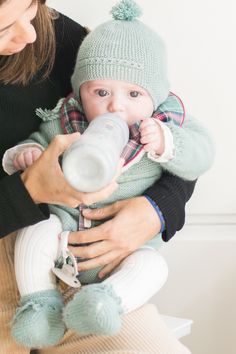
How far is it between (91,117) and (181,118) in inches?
7.6

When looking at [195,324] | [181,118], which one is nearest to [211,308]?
[195,324]

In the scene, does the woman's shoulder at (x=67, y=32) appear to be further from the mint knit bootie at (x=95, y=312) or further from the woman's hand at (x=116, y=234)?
the mint knit bootie at (x=95, y=312)

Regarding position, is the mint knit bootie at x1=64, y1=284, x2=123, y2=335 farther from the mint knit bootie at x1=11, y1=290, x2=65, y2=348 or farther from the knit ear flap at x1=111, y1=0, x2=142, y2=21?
the knit ear flap at x1=111, y1=0, x2=142, y2=21

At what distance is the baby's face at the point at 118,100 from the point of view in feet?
3.56

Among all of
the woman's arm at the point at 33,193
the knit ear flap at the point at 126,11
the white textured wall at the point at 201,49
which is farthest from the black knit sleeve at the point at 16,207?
the white textured wall at the point at 201,49

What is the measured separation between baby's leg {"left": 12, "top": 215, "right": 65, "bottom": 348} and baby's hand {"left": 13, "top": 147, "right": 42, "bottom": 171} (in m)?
0.12

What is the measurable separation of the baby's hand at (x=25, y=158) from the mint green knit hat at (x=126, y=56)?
0.56 ft

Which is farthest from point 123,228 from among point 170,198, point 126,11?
point 126,11

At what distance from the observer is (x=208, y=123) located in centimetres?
150

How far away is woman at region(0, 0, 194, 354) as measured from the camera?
37.4 inches

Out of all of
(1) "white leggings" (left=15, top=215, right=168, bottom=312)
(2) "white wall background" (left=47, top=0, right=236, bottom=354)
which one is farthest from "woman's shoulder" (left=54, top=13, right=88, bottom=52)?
(1) "white leggings" (left=15, top=215, right=168, bottom=312)

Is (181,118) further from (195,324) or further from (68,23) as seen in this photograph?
(195,324)

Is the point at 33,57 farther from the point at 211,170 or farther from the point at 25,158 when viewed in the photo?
the point at 211,170

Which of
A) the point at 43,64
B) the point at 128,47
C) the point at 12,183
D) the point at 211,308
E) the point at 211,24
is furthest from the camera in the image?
the point at 211,308
